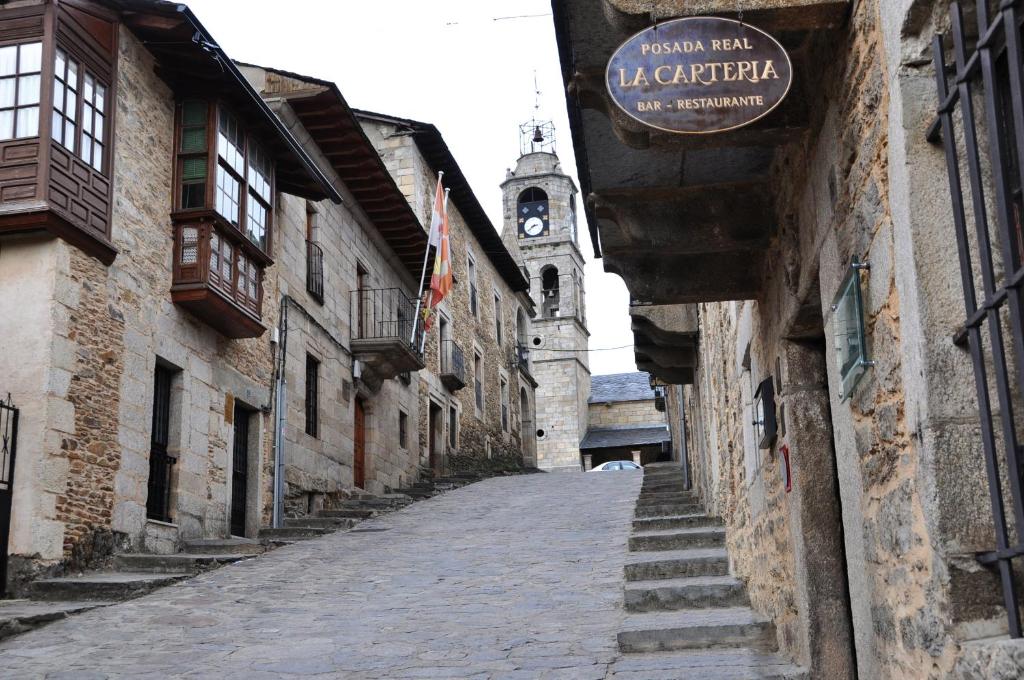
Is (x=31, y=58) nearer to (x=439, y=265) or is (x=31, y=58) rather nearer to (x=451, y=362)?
(x=439, y=265)

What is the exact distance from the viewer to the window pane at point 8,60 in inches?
407

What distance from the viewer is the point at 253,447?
46.6 ft

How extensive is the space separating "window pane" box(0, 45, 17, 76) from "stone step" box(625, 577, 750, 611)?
747 cm

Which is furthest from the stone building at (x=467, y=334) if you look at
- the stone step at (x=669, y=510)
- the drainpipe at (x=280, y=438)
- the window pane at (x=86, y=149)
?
the window pane at (x=86, y=149)

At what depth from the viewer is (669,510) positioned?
12172 mm

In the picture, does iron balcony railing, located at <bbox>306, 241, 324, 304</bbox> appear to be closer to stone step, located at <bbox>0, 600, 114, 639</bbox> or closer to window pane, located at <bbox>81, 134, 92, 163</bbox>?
window pane, located at <bbox>81, 134, 92, 163</bbox>

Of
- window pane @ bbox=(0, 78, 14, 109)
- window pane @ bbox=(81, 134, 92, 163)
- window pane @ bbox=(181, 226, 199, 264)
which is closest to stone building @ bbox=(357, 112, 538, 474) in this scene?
window pane @ bbox=(181, 226, 199, 264)

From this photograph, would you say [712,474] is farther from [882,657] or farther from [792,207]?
[882,657]

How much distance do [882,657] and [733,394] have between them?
166 inches

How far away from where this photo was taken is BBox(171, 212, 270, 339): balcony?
1217 centimetres

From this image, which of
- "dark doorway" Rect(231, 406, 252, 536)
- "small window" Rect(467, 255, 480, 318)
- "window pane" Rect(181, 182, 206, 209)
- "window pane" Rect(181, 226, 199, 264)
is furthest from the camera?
"small window" Rect(467, 255, 480, 318)

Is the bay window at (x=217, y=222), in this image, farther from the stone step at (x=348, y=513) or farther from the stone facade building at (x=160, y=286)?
the stone step at (x=348, y=513)

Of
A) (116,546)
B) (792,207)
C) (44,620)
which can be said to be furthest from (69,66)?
(792,207)

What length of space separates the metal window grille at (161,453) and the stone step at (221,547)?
0.41 metres
